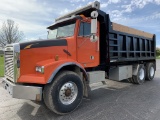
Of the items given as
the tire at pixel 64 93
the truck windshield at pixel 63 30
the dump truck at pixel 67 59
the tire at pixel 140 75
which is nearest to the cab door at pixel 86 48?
the dump truck at pixel 67 59

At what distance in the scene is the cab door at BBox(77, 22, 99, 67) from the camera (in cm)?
480

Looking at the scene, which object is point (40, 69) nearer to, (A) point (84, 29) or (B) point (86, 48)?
(B) point (86, 48)

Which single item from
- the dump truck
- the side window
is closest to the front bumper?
the dump truck

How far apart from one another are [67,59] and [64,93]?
3.04ft

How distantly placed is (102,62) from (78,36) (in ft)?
5.55

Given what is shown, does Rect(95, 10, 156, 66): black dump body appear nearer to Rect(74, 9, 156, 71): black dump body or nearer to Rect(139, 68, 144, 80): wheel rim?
Rect(74, 9, 156, 71): black dump body

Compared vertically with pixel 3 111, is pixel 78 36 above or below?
above

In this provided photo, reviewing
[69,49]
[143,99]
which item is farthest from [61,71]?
[143,99]

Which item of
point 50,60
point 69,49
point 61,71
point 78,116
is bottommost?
point 78,116

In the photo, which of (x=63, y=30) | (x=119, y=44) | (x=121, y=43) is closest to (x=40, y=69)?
(x=63, y=30)

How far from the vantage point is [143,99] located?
5.24 metres

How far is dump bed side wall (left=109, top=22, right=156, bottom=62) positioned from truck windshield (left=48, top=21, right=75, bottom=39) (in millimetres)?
1742

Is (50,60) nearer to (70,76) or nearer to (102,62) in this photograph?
(70,76)

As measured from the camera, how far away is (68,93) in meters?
4.18
